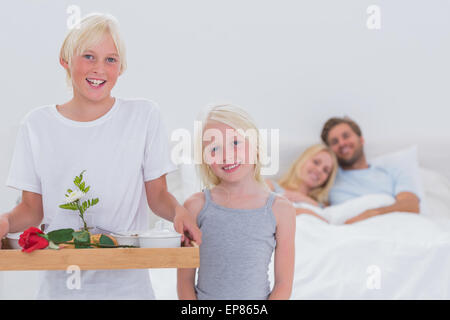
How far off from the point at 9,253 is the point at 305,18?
2092 millimetres

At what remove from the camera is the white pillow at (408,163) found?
2471 mm

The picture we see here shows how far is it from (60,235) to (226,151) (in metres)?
0.34

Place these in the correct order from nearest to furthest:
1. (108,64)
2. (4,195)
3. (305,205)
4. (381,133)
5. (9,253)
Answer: (9,253), (108,64), (4,195), (305,205), (381,133)

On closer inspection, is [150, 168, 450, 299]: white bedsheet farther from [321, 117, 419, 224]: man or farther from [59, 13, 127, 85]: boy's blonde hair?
[59, 13, 127, 85]: boy's blonde hair

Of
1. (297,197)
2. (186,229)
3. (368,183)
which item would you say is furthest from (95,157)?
(368,183)

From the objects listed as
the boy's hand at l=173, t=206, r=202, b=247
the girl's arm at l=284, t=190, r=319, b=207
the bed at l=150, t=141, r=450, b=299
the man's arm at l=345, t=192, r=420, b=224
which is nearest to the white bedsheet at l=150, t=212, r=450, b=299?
the bed at l=150, t=141, r=450, b=299

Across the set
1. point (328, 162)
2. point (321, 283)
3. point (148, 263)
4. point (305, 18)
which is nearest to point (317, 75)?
point (305, 18)

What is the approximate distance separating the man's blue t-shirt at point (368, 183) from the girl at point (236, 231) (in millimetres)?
1589

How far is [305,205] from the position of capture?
2.27 metres

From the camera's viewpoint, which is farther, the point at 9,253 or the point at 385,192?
the point at 385,192

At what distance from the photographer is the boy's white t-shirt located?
104cm

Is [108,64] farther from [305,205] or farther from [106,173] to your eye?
[305,205]

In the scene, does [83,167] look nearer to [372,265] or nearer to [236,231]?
[236,231]

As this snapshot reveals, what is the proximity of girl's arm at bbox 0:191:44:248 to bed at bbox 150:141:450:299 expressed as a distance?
615mm
